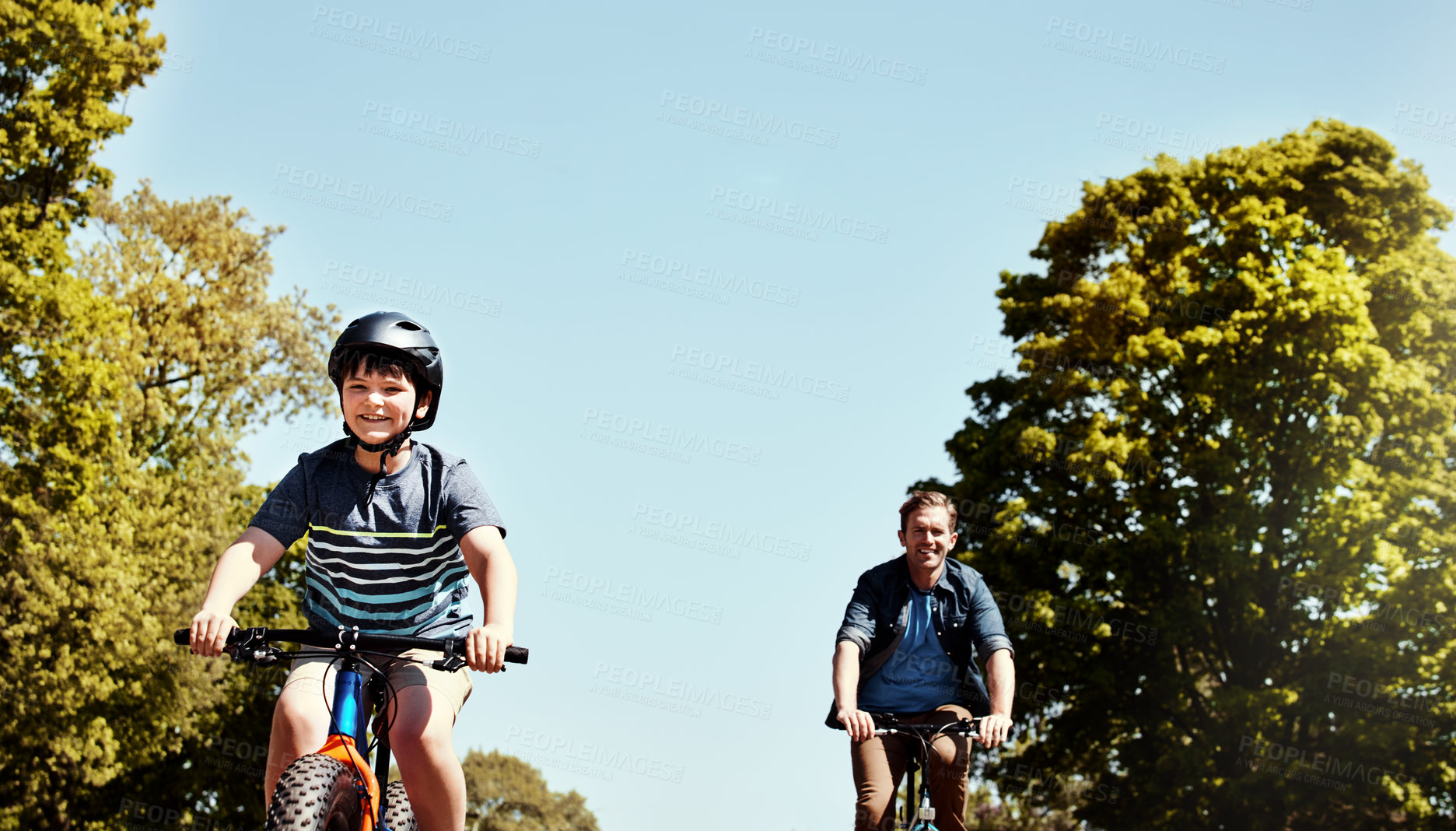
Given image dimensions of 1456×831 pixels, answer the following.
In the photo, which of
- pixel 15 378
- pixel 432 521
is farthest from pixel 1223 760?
pixel 15 378

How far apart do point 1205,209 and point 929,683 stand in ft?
61.3

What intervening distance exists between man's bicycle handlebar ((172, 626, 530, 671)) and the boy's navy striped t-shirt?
1.49 feet

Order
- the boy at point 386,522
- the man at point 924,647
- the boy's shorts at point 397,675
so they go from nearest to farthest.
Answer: the boy's shorts at point 397,675, the boy at point 386,522, the man at point 924,647

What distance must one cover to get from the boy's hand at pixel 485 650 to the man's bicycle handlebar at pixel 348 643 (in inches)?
1.7

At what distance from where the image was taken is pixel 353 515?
14.0ft

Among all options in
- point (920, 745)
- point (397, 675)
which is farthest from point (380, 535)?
point (920, 745)

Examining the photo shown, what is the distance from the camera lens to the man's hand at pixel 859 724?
5.39 metres

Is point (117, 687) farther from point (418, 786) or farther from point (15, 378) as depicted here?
point (418, 786)

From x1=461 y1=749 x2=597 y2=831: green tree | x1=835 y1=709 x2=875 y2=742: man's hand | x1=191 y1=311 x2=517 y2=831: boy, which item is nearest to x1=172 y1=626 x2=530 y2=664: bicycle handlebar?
x1=191 y1=311 x2=517 y2=831: boy

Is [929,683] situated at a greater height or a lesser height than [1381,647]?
lesser

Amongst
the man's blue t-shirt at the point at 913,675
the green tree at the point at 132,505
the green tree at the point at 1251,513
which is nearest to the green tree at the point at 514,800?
the green tree at the point at 132,505

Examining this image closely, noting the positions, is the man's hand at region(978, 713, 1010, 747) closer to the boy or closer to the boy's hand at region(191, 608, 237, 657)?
the boy

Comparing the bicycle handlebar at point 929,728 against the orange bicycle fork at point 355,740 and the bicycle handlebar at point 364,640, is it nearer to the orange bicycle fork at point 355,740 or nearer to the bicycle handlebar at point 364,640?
the bicycle handlebar at point 364,640

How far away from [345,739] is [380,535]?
0.79m
